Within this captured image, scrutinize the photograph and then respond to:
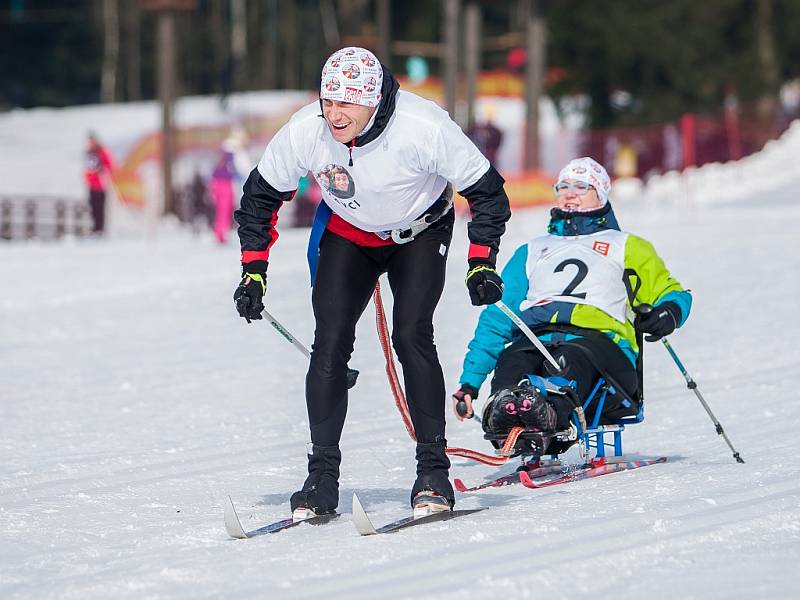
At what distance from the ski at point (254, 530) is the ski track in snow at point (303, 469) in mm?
61

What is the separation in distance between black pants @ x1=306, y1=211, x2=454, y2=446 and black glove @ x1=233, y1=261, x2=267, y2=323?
0.19m

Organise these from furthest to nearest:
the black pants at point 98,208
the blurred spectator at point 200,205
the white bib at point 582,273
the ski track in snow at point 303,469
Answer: the blurred spectator at point 200,205 → the black pants at point 98,208 → the white bib at point 582,273 → the ski track in snow at point 303,469

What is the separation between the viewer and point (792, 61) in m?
50.4

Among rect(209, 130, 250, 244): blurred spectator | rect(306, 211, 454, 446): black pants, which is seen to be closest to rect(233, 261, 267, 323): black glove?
rect(306, 211, 454, 446): black pants

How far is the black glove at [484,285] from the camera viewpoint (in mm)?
5016

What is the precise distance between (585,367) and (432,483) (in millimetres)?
1157

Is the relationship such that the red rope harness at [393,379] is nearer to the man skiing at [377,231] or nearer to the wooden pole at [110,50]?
the man skiing at [377,231]

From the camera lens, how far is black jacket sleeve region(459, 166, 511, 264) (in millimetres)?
5047

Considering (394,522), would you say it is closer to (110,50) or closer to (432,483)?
(432,483)

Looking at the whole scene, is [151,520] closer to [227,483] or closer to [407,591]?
[227,483]

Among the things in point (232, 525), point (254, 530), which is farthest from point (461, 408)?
point (232, 525)

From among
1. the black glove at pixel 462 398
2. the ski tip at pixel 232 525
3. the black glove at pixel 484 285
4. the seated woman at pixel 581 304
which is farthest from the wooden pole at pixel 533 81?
the ski tip at pixel 232 525

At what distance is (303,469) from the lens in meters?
6.50

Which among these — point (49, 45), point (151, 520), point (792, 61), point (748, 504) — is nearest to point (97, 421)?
point (151, 520)
